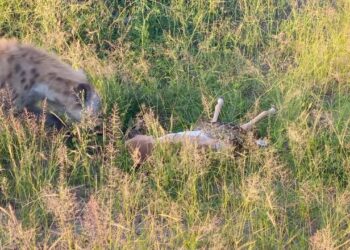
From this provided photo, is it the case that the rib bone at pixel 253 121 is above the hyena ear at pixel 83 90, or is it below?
below

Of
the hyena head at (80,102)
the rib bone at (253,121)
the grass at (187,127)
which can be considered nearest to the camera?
the grass at (187,127)

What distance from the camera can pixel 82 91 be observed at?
13.6 feet

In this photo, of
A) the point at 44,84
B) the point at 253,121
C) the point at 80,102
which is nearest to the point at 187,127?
the point at 253,121

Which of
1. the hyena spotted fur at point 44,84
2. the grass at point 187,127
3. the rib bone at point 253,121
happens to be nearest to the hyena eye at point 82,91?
the hyena spotted fur at point 44,84

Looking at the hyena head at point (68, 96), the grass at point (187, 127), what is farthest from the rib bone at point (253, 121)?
the hyena head at point (68, 96)

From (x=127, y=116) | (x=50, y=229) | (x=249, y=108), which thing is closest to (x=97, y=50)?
(x=127, y=116)

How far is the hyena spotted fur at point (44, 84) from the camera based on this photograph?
4227mm

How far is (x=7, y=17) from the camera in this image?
5.44 m

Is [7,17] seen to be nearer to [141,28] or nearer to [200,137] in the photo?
[141,28]

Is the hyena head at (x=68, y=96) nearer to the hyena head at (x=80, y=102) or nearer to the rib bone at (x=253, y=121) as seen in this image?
the hyena head at (x=80, y=102)

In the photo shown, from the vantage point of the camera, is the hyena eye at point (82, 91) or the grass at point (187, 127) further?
the hyena eye at point (82, 91)

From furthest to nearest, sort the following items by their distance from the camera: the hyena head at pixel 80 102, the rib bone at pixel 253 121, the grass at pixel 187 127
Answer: the hyena head at pixel 80 102 → the rib bone at pixel 253 121 → the grass at pixel 187 127

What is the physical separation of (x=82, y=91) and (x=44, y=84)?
29cm

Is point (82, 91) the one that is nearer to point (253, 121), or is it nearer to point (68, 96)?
point (68, 96)
